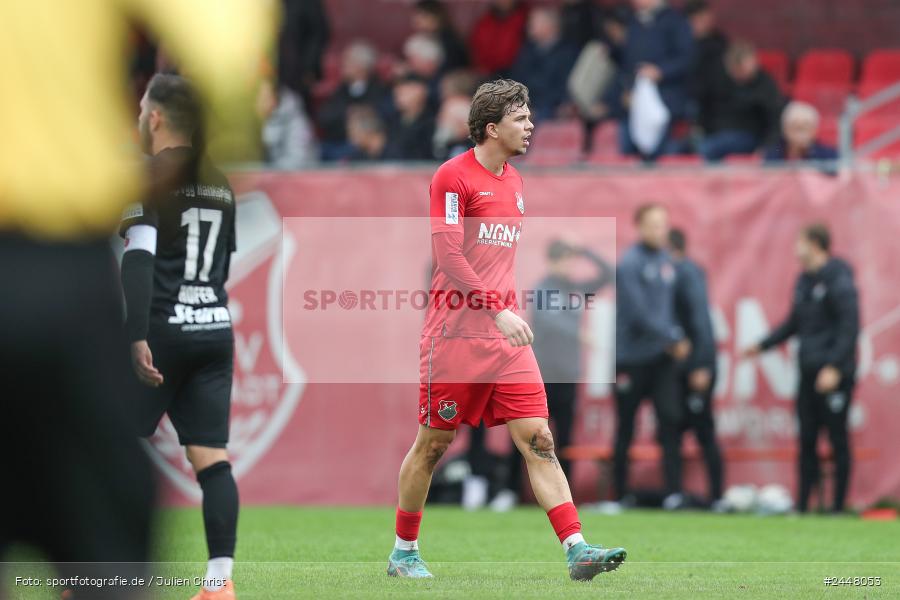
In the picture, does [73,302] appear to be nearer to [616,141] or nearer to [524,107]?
[524,107]

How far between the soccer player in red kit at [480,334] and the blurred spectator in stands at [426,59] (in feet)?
27.2

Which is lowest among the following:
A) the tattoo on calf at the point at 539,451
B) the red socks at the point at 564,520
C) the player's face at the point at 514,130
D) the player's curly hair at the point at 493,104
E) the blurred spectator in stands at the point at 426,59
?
the red socks at the point at 564,520

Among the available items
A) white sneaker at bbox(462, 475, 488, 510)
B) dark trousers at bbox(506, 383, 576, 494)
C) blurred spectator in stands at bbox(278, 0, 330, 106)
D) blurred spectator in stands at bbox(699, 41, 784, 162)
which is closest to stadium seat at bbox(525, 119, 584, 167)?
blurred spectator in stands at bbox(699, 41, 784, 162)

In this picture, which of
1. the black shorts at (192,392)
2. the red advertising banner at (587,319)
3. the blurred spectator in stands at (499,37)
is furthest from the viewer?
the blurred spectator in stands at (499,37)

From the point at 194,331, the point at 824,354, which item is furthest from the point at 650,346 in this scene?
the point at 194,331

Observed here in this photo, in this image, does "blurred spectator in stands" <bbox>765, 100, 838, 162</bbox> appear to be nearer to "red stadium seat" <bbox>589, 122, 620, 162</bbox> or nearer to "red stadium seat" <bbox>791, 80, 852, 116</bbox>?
"red stadium seat" <bbox>589, 122, 620, 162</bbox>

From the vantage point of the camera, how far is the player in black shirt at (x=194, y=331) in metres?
5.79

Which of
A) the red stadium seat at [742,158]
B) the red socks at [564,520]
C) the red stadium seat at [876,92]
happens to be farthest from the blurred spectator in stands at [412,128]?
the red socks at [564,520]

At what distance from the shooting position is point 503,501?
40.7ft

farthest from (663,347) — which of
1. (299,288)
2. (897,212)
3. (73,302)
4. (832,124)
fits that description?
(73,302)

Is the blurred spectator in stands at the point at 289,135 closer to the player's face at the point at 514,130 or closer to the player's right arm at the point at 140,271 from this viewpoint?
the player's face at the point at 514,130

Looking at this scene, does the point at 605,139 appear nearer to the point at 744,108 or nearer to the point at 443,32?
the point at 744,108

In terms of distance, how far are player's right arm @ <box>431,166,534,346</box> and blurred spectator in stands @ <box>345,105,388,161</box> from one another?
7.23 m

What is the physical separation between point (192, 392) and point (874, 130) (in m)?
11.0
